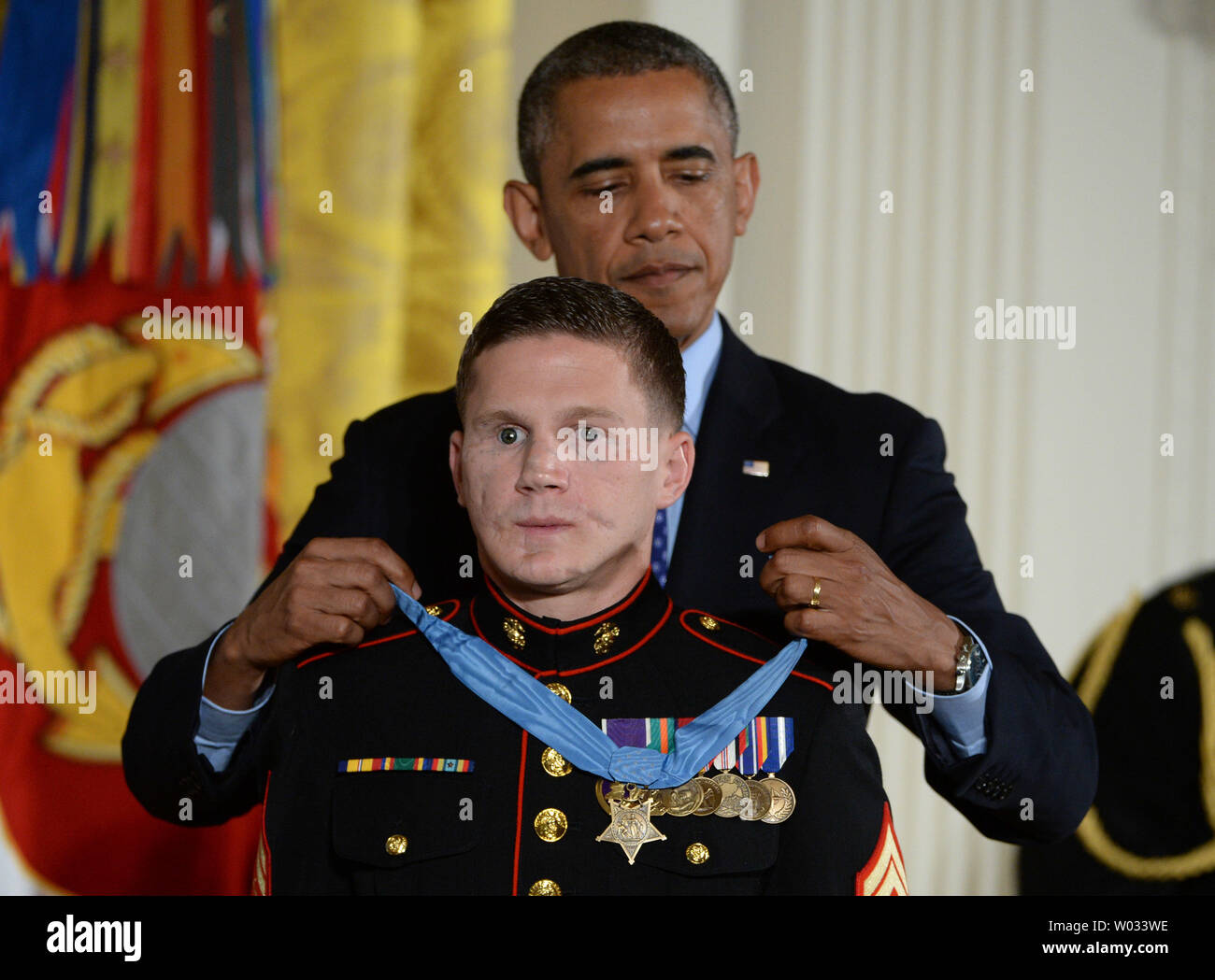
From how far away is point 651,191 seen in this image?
1.86m

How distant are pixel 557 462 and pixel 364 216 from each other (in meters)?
1.64

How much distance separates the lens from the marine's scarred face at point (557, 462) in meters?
1.30

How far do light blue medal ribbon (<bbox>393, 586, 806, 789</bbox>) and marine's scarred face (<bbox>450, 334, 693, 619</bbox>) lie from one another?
0.09 m

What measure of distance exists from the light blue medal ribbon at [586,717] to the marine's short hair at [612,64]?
866 mm

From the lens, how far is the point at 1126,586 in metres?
2.70

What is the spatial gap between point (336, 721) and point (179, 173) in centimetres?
169

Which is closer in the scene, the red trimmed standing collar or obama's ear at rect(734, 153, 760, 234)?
the red trimmed standing collar

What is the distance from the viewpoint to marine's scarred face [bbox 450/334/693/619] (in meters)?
1.30

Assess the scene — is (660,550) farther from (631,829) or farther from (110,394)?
(110,394)

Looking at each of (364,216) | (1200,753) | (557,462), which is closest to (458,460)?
(557,462)

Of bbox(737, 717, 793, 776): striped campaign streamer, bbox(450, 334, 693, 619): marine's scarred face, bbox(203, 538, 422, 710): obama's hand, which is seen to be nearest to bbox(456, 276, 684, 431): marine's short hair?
bbox(450, 334, 693, 619): marine's scarred face

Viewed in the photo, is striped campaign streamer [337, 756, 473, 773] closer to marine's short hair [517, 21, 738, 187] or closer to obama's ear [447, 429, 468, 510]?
obama's ear [447, 429, 468, 510]

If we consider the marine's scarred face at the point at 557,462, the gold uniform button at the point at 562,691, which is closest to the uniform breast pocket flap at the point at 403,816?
the gold uniform button at the point at 562,691

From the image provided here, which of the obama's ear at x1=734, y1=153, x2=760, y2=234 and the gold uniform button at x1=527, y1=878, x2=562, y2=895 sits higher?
the obama's ear at x1=734, y1=153, x2=760, y2=234
